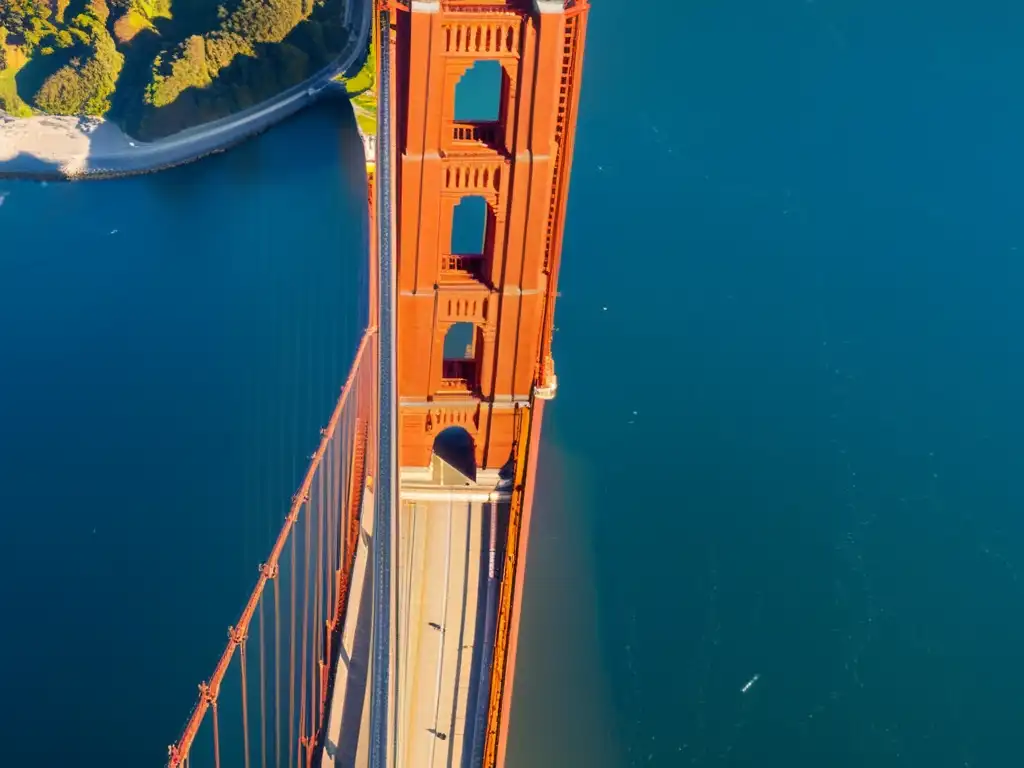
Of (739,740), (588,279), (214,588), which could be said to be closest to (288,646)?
(214,588)

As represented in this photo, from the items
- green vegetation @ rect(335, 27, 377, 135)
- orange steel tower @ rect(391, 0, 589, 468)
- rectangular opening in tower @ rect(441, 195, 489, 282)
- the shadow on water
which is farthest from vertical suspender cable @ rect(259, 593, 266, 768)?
the shadow on water

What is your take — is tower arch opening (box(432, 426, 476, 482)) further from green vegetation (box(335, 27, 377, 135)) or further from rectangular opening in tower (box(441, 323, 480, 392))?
green vegetation (box(335, 27, 377, 135))

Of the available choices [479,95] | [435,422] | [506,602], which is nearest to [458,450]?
[435,422]

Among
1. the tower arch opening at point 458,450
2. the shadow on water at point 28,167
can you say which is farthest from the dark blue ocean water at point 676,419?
the tower arch opening at point 458,450

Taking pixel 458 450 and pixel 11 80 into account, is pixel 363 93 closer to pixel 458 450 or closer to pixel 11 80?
pixel 11 80

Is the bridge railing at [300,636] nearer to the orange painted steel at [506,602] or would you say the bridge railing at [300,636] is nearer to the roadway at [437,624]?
the roadway at [437,624]

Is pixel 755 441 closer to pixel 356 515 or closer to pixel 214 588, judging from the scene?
pixel 356 515
